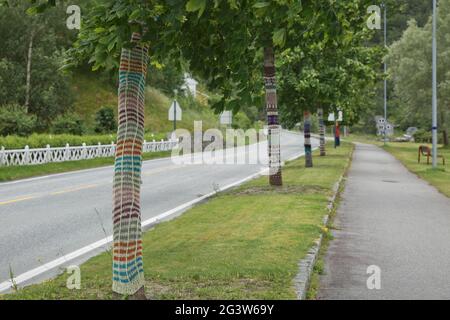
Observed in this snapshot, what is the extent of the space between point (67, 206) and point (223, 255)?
725 cm

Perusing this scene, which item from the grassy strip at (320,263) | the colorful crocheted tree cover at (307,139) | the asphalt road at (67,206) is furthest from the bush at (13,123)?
the grassy strip at (320,263)

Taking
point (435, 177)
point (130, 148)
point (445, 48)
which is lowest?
point (435, 177)

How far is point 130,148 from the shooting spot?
5676 millimetres

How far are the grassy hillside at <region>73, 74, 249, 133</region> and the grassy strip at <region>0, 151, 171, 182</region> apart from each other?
64.6 ft

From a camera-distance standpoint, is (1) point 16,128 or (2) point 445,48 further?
(2) point 445,48

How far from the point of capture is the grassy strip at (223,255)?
20.4ft

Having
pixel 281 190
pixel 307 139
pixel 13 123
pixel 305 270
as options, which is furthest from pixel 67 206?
pixel 13 123

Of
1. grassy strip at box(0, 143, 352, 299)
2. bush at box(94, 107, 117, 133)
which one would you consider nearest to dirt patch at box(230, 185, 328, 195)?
grassy strip at box(0, 143, 352, 299)

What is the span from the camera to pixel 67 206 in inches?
561

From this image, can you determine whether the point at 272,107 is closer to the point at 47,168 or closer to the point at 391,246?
the point at 391,246
